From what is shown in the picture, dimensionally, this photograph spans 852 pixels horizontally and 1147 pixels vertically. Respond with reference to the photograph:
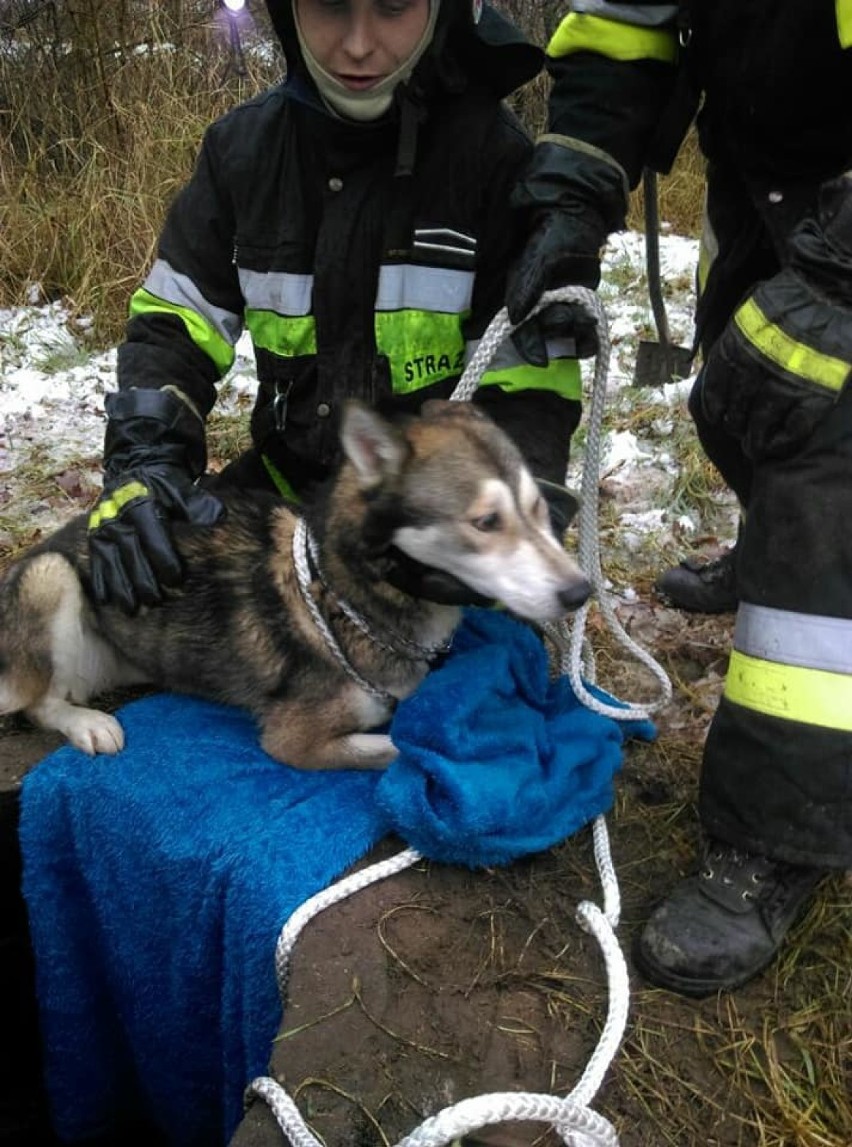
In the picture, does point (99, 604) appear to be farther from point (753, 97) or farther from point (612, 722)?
point (753, 97)

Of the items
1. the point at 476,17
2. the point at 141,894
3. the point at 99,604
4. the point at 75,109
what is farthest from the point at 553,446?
the point at 75,109

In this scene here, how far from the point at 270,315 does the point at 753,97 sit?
1.49m

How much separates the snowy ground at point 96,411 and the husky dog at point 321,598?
4.98 feet

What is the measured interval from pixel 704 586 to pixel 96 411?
345 centimetres

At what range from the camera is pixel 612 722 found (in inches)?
100

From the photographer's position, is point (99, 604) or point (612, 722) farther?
point (99, 604)

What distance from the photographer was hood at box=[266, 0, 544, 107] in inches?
104

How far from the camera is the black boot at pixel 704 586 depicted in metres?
3.51

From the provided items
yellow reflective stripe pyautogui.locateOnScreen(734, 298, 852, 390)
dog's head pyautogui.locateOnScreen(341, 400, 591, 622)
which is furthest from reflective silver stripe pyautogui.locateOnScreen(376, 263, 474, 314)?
yellow reflective stripe pyautogui.locateOnScreen(734, 298, 852, 390)

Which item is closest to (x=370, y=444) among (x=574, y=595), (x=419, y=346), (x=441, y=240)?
(x=574, y=595)

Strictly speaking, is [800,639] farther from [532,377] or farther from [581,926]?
[532,377]

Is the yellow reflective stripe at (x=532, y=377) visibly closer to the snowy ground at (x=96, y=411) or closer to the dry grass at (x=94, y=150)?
the snowy ground at (x=96, y=411)

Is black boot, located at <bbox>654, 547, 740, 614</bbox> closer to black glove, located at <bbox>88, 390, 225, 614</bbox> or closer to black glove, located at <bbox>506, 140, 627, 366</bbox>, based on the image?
black glove, located at <bbox>506, 140, 627, 366</bbox>

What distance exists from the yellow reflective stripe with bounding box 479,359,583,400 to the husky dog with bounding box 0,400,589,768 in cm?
34
